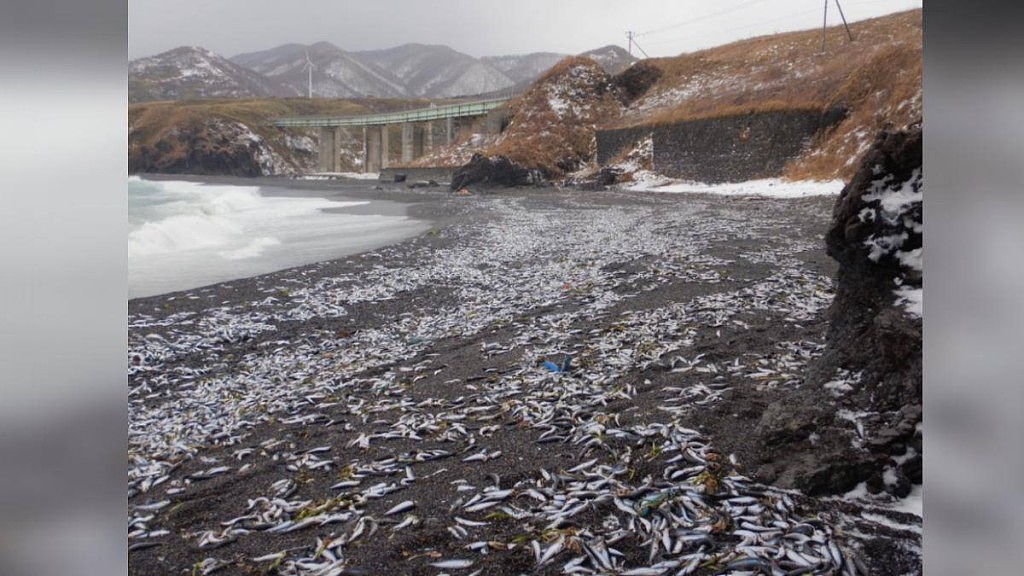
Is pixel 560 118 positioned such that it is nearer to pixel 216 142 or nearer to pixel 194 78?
pixel 216 142

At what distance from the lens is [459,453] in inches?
143

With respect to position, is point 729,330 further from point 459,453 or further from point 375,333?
point 375,333

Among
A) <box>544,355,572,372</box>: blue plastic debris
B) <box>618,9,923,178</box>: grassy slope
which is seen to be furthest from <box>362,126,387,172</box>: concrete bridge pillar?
<box>544,355,572,372</box>: blue plastic debris

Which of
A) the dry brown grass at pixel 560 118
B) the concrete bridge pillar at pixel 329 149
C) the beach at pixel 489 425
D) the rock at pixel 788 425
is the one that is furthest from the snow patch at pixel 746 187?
the concrete bridge pillar at pixel 329 149

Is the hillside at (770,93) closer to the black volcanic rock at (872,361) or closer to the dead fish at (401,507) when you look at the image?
the black volcanic rock at (872,361)

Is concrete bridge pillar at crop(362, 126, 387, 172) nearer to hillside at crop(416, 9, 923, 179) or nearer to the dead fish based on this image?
hillside at crop(416, 9, 923, 179)

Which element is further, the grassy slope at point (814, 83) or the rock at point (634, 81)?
the rock at point (634, 81)

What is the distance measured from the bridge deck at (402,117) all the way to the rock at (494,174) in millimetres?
18189

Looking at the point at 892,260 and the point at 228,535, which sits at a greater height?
the point at 892,260

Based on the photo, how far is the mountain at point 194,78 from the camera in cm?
10356

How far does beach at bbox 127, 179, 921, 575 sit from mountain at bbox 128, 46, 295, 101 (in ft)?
361

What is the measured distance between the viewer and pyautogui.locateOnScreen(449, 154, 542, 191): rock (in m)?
32.2

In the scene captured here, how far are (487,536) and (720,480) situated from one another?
3.78ft
